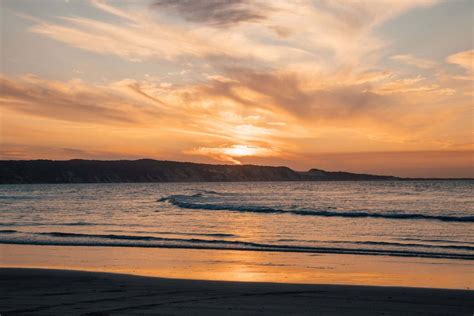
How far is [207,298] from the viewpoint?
11266 mm

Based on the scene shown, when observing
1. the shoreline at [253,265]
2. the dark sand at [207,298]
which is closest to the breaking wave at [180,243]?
the shoreline at [253,265]

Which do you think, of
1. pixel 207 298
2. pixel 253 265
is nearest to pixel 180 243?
pixel 253 265

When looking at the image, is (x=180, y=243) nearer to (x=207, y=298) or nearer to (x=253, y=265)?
(x=253, y=265)

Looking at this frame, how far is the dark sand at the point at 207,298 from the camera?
9961 millimetres

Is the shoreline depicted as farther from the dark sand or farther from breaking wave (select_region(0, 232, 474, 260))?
the dark sand

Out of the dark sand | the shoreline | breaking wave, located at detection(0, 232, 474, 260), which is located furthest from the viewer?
breaking wave, located at detection(0, 232, 474, 260)

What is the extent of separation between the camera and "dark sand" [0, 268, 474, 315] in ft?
32.7

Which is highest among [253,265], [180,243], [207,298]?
[207,298]

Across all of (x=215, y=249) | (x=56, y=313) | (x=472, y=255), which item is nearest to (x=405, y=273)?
(x=472, y=255)

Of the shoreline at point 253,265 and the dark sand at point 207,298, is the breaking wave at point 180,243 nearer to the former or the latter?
the shoreline at point 253,265

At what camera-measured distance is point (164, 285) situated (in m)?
13.0

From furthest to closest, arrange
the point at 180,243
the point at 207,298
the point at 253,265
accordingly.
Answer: the point at 180,243 < the point at 253,265 < the point at 207,298

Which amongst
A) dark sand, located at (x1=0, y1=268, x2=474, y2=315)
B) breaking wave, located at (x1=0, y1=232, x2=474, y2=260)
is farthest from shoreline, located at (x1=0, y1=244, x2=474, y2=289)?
dark sand, located at (x1=0, y1=268, x2=474, y2=315)

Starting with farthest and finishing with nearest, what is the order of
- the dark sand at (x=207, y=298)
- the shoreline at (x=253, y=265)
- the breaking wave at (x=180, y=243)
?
the breaking wave at (x=180, y=243)
the shoreline at (x=253, y=265)
the dark sand at (x=207, y=298)
